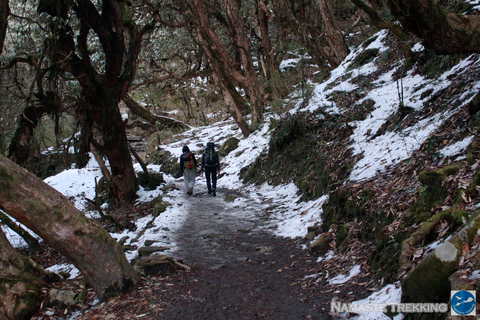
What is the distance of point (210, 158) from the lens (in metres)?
10.9

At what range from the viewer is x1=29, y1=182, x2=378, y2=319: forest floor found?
3738 mm

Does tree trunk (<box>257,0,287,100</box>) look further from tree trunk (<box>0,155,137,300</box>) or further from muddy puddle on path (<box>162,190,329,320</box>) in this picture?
tree trunk (<box>0,155,137,300</box>)

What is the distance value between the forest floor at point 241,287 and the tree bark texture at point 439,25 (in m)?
2.95

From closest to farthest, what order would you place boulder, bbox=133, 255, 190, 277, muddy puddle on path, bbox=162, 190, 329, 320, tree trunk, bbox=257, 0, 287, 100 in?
muddy puddle on path, bbox=162, 190, 329, 320, boulder, bbox=133, 255, 190, 277, tree trunk, bbox=257, 0, 287, 100

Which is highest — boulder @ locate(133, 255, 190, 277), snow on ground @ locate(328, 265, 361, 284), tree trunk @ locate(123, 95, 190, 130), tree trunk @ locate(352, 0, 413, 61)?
tree trunk @ locate(123, 95, 190, 130)

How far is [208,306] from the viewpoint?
403 centimetres

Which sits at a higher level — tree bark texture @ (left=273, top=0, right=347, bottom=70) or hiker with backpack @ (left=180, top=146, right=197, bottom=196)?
tree bark texture @ (left=273, top=0, right=347, bottom=70)

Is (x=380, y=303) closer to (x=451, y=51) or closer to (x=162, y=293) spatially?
(x=162, y=293)

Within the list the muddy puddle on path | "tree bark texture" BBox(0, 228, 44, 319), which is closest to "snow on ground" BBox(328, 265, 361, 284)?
the muddy puddle on path

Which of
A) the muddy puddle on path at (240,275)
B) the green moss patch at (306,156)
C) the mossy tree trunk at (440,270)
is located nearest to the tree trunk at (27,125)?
the muddy puddle on path at (240,275)

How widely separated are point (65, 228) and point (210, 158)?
706cm

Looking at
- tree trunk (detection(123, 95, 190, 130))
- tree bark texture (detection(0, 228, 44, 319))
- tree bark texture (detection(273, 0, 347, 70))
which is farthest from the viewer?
tree trunk (detection(123, 95, 190, 130))

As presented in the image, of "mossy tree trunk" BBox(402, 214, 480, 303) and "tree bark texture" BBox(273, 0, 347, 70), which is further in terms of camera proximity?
"tree bark texture" BBox(273, 0, 347, 70)

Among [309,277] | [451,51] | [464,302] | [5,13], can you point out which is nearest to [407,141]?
[451,51]
